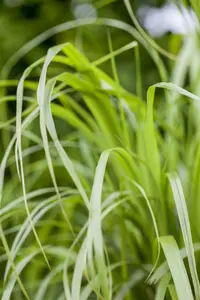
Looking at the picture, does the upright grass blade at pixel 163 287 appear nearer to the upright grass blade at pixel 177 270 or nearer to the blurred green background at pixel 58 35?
the upright grass blade at pixel 177 270

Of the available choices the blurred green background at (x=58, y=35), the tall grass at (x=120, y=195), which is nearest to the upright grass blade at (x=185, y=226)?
the tall grass at (x=120, y=195)

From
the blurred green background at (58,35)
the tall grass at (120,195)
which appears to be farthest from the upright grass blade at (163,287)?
the blurred green background at (58,35)

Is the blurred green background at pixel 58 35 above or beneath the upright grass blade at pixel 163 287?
above

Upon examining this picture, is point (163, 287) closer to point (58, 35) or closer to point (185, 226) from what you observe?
point (185, 226)

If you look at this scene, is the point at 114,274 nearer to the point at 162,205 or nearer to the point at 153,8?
the point at 162,205

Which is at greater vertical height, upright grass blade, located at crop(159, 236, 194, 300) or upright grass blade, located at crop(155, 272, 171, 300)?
upright grass blade, located at crop(159, 236, 194, 300)

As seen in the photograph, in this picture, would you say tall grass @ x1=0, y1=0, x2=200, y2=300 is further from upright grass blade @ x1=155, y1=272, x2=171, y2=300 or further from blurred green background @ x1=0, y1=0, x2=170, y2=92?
blurred green background @ x1=0, y1=0, x2=170, y2=92

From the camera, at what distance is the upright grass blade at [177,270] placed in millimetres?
414

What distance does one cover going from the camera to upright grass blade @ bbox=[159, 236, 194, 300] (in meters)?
0.41

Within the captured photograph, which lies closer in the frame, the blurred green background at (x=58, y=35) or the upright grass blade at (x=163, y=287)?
the upright grass blade at (x=163, y=287)

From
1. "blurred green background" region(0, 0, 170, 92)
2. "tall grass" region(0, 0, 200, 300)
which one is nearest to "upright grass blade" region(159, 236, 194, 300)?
"tall grass" region(0, 0, 200, 300)

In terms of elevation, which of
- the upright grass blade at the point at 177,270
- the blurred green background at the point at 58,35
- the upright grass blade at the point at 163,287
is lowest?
the upright grass blade at the point at 163,287

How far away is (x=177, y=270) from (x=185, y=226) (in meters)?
0.04

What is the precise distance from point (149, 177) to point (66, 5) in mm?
654
